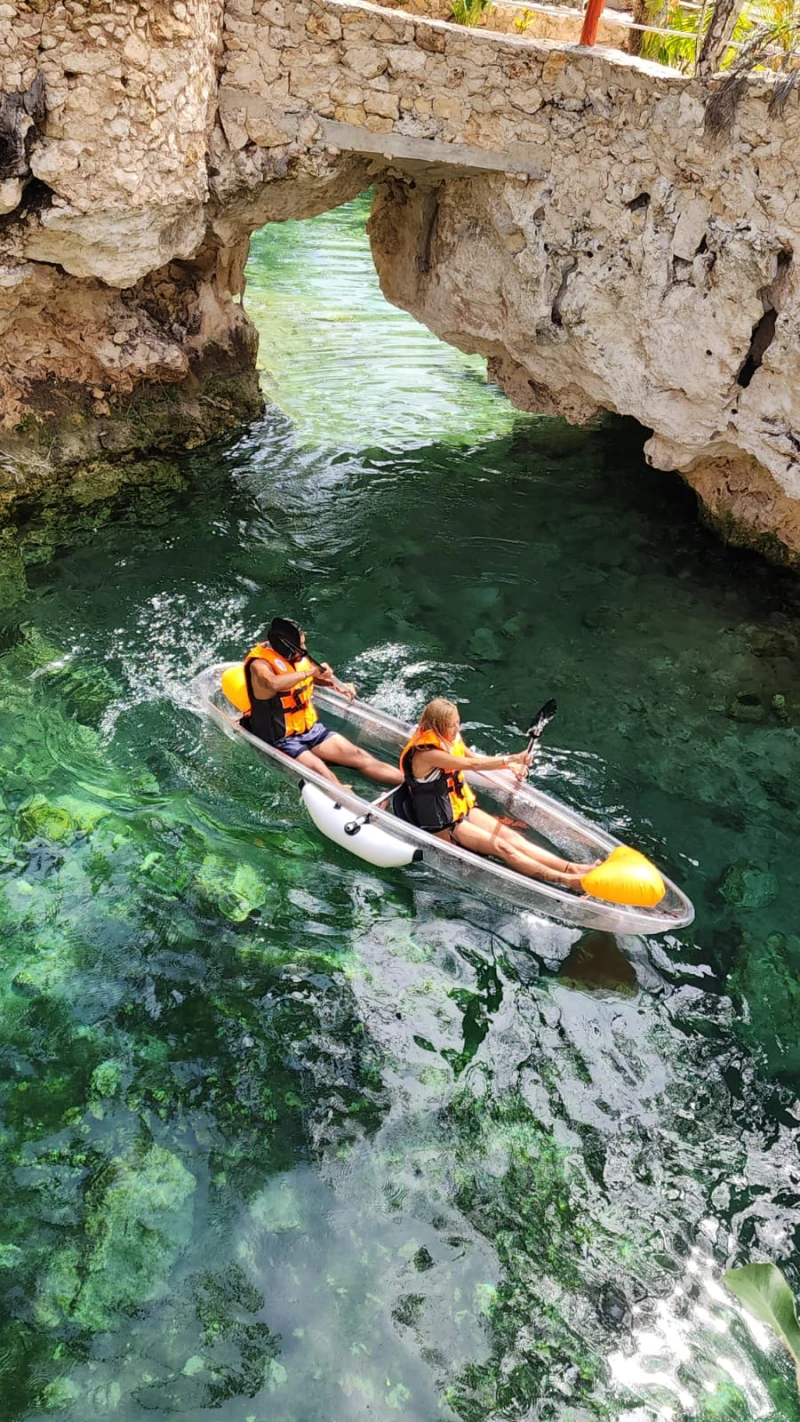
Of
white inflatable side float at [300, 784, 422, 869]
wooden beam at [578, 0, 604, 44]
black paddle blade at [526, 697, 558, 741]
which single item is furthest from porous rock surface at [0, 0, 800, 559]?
white inflatable side float at [300, 784, 422, 869]

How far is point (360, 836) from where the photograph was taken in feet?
18.7

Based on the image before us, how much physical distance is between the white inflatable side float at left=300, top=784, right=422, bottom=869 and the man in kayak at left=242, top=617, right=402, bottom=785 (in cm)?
43

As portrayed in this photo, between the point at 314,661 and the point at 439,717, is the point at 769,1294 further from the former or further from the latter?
the point at 314,661

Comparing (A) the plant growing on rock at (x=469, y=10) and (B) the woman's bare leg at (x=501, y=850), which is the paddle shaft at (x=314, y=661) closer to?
(B) the woman's bare leg at (x=501, y=850)

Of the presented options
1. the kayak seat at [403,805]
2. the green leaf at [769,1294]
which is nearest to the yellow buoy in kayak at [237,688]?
the kayak seat at [403,805]

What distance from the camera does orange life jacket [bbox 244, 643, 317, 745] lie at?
20.7ft

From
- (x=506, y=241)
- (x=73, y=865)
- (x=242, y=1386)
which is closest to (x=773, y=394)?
(x=506, y=241)

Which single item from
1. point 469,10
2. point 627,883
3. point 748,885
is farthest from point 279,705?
point 469,10

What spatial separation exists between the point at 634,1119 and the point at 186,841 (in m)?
2.98

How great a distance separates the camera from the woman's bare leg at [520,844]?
5.81m

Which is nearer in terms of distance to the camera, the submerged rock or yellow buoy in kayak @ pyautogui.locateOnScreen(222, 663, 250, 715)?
the submerged rock

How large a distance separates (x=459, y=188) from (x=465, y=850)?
5807 mm

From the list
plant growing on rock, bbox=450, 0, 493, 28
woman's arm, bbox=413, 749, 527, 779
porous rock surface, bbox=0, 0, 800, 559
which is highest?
plant growing on rock, bbox=450, 0, 493, 28

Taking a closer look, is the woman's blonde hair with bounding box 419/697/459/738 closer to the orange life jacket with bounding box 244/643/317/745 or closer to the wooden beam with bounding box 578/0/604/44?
the orange life jacket with bounding box 244/643/317/745
